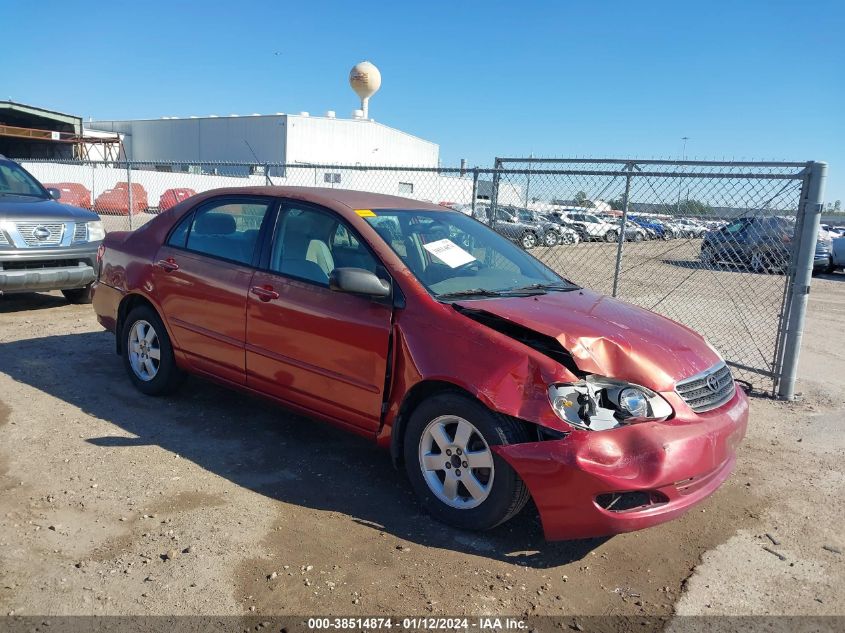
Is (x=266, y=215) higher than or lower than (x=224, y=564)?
higher

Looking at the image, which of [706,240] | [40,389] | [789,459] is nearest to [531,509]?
[789,459]

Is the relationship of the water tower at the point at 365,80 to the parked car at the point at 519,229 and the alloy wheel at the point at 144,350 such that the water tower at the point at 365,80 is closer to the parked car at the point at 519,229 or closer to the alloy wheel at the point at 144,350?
the parked car at the point at 519,229

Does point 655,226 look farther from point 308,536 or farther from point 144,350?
point 308,536

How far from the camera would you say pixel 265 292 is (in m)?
4.16

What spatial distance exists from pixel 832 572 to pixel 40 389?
5.39 m

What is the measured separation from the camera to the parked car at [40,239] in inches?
288

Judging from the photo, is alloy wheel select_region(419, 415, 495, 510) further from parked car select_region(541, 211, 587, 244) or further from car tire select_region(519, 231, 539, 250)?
parked car select_region(541, 211, 587, 244)

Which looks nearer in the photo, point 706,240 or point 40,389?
point 40,389

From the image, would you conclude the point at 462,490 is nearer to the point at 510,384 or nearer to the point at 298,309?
the point at 510,384

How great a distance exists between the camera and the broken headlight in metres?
3.04

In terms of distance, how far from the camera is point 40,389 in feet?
17.1

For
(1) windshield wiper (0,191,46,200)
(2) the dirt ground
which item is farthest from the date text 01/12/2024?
(1) windshield wiper (0,191,46,200)

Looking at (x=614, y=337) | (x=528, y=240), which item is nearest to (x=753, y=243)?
(x=528, y=240)

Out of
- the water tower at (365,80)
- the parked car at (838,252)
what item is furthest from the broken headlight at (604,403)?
the water tower at (365,80)
